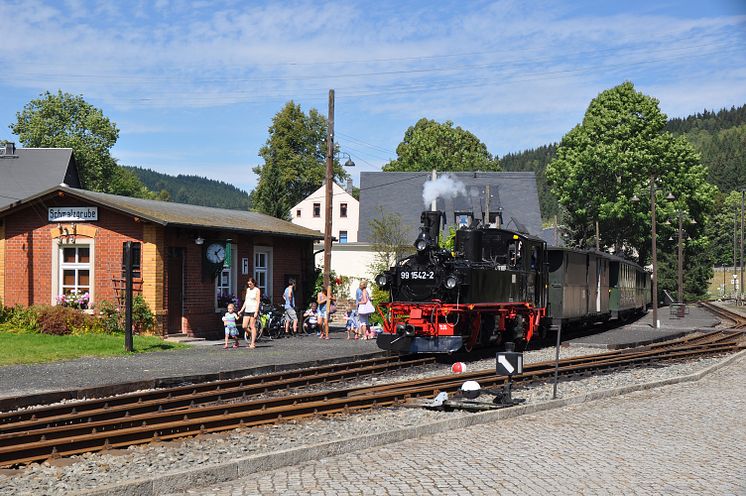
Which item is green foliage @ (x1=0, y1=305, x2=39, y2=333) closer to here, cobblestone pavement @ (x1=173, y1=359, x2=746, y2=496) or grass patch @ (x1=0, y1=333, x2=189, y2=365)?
grass patch @ (x1=0, y1=333, x2=189, y2=365)

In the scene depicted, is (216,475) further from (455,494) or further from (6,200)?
(6,200)

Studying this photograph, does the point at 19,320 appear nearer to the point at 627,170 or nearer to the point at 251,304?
the point at 251,304

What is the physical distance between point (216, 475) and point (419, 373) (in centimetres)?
971

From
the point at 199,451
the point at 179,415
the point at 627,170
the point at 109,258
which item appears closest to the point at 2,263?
the point at 109,258

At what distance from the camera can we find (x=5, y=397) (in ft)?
38.5

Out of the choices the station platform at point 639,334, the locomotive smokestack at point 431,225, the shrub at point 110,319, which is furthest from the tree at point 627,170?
the shrub at point 110,319

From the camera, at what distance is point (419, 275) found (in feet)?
62.1

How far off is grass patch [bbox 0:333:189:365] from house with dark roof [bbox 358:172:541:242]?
36.9 metres

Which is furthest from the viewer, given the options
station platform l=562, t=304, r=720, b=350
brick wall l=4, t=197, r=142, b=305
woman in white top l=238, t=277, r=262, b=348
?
station platform l=562, t=304, r=720, b=350

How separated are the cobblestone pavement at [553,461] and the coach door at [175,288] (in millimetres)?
13071

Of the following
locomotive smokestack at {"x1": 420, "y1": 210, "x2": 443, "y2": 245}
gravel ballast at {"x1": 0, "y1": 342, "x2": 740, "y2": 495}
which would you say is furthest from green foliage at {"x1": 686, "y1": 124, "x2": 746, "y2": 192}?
gravel ballast at {"x1": 0, "y1": 342, "x2": 740, "y2": 495}

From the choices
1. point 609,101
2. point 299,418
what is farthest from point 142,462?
point 609,101

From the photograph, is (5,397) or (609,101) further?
(609,101)

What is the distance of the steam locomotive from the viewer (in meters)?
18.4
